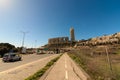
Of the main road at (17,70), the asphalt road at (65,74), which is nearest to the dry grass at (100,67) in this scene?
the asphalt road at (65,74)

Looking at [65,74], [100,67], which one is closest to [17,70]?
[65,74]

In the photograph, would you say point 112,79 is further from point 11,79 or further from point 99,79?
point 11,79

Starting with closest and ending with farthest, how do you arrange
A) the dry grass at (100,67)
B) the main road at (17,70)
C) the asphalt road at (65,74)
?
1. the dry grass at (100,67)
2. the asphalt road at (65,74)
3. the main road at (17,70)

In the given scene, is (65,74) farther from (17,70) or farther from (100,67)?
(17,70)

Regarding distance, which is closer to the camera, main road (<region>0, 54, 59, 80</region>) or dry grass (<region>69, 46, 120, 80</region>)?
dry grass (<region>69, 46, 120, 80</region>)

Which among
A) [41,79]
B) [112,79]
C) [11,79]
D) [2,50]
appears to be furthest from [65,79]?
[2,50]

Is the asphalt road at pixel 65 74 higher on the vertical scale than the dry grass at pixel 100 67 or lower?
lower

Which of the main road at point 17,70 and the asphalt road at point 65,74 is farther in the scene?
the main road at point 17,70

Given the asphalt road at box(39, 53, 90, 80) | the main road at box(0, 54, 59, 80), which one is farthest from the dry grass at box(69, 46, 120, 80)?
the main road at box(0, 54, 59, 80)

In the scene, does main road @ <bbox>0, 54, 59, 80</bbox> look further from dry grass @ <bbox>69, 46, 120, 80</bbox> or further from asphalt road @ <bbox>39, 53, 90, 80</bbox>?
dry grass @ <bbox>69, 46, 120, 80</bbox>

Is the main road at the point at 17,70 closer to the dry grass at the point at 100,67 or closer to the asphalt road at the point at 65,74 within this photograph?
the asphalt road at the point at 65,74

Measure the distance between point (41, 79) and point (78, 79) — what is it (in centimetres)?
271

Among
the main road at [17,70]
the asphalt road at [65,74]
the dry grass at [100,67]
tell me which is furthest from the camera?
the main road at [17,70]

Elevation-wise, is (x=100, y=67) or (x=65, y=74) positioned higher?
(x=100, y=67)
